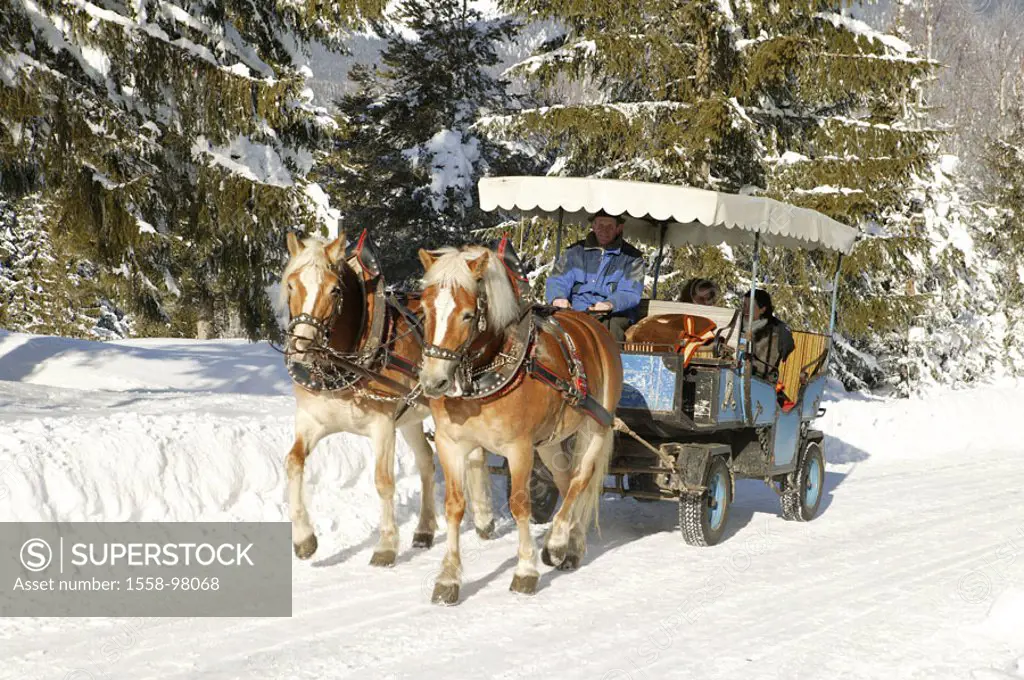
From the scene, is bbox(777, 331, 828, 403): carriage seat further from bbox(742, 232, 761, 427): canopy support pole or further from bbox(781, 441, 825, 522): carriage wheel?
bbox(742, 232, 761, 427): canopy support pole

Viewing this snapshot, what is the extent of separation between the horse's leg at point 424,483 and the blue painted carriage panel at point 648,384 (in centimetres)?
152

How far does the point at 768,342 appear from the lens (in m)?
9.23

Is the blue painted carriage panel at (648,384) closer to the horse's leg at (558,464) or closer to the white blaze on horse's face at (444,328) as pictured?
the horse's leg at (558,464)

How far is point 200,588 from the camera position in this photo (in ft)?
19.9

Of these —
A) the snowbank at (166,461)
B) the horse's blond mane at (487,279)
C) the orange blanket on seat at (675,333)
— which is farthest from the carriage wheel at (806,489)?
the horse's blond mane at (487,279)

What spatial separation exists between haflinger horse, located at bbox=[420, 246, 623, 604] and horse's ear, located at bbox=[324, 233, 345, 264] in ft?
2.75

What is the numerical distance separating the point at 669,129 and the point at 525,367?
955 centimetres

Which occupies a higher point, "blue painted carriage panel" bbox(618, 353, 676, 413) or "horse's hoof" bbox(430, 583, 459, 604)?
"blue painted carriage panel" bbox(618, 353, 676, 413)

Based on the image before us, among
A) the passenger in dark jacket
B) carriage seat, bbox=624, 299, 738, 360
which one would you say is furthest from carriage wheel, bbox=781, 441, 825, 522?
carriage seat, bbox=624, 299, 738, 360

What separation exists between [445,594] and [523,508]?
0.81 m

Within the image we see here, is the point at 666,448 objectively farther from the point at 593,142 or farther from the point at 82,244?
the point at 593,142

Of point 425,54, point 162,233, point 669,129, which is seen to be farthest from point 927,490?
point 425,54

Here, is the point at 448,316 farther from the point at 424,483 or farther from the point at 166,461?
the point at 166,461

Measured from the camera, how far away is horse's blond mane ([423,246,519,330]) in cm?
579
